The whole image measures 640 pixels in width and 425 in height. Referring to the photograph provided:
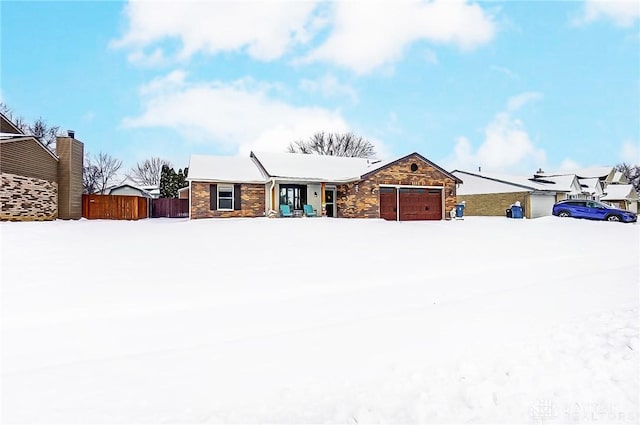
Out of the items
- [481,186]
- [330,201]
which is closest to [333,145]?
[481,186]

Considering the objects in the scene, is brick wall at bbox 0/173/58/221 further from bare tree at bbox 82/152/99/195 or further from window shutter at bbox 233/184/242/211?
bare tree at bbox 82/152/99/195

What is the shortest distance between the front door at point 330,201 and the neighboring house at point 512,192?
16851mm

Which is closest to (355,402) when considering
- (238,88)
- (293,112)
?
(238,88)

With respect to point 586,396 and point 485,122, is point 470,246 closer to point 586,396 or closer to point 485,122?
point 586,396

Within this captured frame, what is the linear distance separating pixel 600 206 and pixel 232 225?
2446cm

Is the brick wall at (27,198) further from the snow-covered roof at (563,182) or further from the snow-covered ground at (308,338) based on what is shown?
the snow-covered roof at (563,182)

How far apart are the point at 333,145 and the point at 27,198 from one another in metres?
37.8

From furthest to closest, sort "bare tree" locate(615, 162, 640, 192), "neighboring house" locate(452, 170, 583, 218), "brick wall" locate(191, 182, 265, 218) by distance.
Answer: "bare tree" locate(615, 162, 640, 192) < "neighboring house" locate(452, 170, 583, 218) < "brick wall" locate(191, 182, 265, 218)

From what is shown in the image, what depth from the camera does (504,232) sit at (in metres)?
18.8

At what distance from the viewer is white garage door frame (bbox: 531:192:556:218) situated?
3112 cm

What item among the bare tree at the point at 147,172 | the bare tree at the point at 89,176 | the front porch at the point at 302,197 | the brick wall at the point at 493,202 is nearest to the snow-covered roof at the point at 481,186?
the brick wall at the point at 493,202

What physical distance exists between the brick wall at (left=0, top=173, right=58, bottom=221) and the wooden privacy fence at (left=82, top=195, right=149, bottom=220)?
9.87 feet

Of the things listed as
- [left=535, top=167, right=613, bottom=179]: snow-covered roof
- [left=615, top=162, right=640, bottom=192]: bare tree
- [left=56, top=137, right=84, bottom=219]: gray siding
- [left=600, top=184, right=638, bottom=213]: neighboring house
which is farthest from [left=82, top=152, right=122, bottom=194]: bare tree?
[left=615, top=162, right=640, bottom=192]: bare tree

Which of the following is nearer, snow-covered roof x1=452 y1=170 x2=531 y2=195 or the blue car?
the blue car
